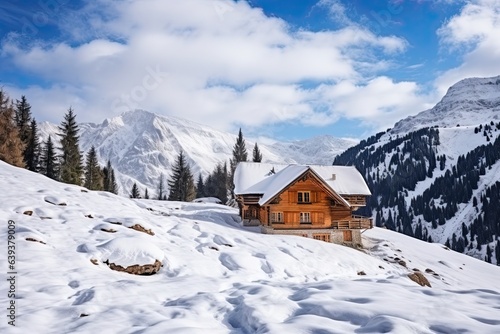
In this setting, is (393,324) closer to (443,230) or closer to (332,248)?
(332,248)

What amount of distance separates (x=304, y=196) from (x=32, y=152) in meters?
44.5

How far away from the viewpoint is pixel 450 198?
19812 cm

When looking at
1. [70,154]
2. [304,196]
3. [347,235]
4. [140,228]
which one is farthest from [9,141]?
[347,235]

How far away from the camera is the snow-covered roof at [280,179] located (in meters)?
34.8

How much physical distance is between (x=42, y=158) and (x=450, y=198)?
702 ft

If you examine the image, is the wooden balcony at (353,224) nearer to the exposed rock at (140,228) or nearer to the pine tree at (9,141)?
the exposed rock at (140,228)

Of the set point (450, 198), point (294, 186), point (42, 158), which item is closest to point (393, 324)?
point (294, 186)

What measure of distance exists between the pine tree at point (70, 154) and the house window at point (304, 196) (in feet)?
119

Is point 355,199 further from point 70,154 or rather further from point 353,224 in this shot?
point 70,154

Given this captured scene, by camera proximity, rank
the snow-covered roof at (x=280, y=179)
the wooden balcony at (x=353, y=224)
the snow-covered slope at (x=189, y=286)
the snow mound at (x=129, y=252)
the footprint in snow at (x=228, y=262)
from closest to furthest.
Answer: the snow-covered slope at (x=189, y=286), the snow mound at (x=129, y=252), the footprint in snow at (x=228, y=262), the snow-covered roof at (x=280, y=179), the wooden balcony at (x=353, y=224)

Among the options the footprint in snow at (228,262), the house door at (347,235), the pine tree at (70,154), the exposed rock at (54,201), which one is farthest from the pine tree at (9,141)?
the house door at (347,235)

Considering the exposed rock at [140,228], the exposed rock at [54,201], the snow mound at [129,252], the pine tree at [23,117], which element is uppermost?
the pine tree at [23,117]

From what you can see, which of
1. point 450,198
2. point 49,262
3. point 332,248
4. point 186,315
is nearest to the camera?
point 186,315

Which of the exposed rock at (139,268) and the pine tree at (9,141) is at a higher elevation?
the pine tree at (9,141)
